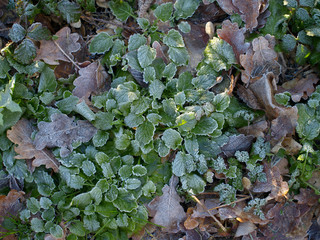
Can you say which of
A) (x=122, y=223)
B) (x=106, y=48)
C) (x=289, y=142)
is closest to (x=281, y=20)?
(x=289, y=142)

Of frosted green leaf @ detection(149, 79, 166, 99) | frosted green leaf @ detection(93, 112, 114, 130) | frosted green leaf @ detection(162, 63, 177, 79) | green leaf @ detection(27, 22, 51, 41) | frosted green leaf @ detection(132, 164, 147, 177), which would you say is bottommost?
frosted green leaf @ detection(132, 164, 147, 177)

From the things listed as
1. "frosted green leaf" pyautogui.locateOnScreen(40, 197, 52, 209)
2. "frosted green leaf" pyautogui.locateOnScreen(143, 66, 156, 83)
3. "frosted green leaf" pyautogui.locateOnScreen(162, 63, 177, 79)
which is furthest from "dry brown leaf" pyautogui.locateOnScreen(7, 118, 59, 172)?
"frosted green leaf" pyautogui.locateOnScreen(162, 63, 177, 79)

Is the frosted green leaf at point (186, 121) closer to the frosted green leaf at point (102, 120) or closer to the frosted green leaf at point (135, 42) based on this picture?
the frosted green leaf at point (102, 120)

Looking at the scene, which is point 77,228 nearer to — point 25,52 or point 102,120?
point 102,120

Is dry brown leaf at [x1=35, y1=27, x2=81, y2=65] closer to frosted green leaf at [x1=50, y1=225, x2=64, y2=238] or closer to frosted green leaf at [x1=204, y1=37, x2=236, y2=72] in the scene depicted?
frosted green leaf at [x1=204, y1=37, x2=236, y2=72]

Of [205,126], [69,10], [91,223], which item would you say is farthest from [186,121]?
[69,10]

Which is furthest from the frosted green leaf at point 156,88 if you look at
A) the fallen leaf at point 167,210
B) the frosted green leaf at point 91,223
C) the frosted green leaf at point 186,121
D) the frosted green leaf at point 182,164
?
the frosted green leaf at point 91,223

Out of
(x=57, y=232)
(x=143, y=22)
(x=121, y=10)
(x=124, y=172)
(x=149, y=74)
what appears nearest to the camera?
(x=57, y=232)
